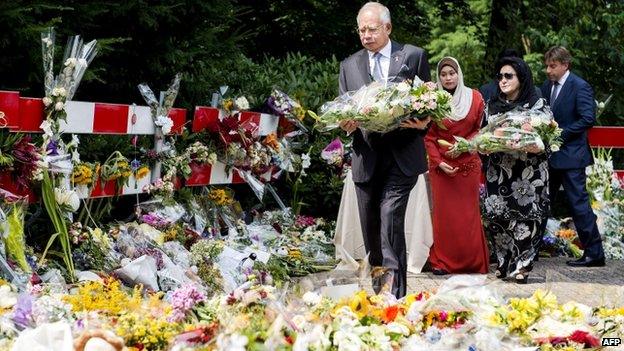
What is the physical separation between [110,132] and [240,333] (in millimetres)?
4863

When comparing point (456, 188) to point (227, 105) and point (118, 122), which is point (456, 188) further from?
point (118, 122)

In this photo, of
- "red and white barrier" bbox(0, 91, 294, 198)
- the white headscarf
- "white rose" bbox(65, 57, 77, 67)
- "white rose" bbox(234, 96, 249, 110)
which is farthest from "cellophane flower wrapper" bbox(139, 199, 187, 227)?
the white headscarf

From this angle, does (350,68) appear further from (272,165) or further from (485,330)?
(485,330)

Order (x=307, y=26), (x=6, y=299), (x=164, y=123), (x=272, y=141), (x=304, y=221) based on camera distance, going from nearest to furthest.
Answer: (x=6, y=299) → (x=164, y=123) → (x=272, y=141) → (x=304, y=221) → (x=307, y=26)

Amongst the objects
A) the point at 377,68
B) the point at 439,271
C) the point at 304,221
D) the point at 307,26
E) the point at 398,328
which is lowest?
the point at 439,271

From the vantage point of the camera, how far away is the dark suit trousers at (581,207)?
35.7 ft

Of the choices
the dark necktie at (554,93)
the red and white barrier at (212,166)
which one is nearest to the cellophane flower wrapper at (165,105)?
the red and white barrier at (212,166)

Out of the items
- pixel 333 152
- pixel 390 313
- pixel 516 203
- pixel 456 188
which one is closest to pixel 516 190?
pixel 516 203

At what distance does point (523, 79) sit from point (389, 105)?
8.57 feet

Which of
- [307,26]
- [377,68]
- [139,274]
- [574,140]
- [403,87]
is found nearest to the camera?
[403,87]

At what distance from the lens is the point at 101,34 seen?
877cm

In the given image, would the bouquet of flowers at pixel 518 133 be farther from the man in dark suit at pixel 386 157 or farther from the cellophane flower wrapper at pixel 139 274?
the cellophane flower wrapper at pixel 139 274

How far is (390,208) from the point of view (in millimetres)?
7348

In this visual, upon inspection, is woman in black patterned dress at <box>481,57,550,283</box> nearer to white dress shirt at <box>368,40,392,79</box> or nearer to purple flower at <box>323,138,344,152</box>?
purple flower at <box>323,138,344,152</box>
